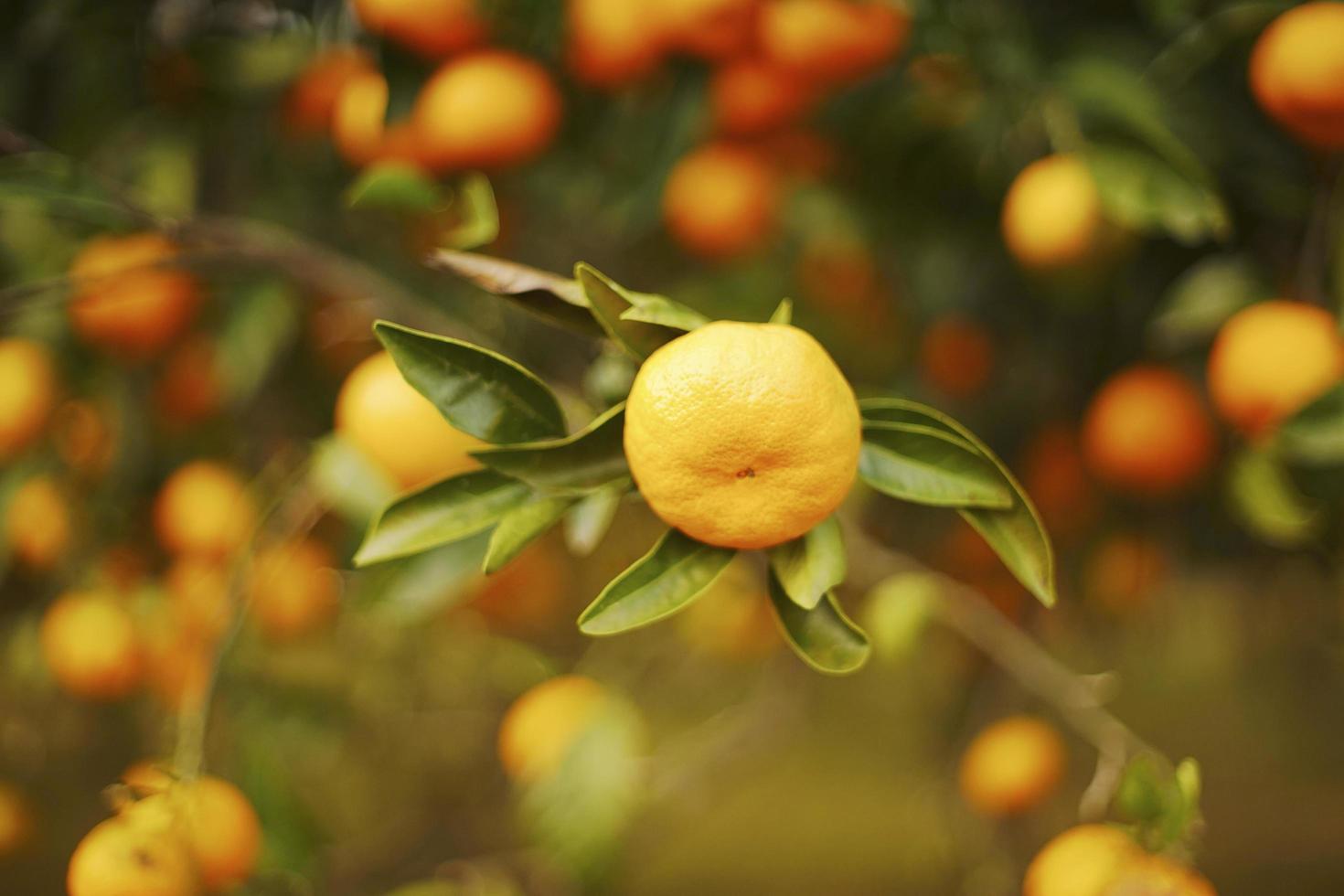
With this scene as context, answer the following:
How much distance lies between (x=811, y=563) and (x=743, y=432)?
69mm

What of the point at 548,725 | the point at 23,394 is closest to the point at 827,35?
the point at 548,725

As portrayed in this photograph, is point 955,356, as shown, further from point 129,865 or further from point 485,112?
point 129,865

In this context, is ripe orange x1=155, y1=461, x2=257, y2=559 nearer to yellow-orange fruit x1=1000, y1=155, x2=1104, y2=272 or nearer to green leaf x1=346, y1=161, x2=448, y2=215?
green leaf x1=346, y1=161, x2=448, y2=215

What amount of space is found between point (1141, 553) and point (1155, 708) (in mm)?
894

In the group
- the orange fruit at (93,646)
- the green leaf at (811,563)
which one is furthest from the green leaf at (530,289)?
the orange fruit at (93,646)

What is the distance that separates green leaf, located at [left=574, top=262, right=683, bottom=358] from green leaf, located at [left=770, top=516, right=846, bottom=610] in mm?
101

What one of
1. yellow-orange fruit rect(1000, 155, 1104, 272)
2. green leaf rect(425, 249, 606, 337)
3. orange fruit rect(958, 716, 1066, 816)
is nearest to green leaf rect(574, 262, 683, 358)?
green leaf rect(425, 249, 606, 337)

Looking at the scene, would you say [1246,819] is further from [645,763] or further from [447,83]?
[447,83]

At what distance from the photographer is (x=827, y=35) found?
604 mm

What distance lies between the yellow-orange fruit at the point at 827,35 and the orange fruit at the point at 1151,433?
0.95 feet

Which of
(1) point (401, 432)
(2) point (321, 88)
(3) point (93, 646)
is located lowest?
(3) point (93, 646)

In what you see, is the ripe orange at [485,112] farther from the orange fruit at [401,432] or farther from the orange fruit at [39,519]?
the orange fruit at [39,519]

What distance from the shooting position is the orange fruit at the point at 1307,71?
0.50 meters

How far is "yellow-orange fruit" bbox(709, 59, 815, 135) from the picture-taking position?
2.13 feet
